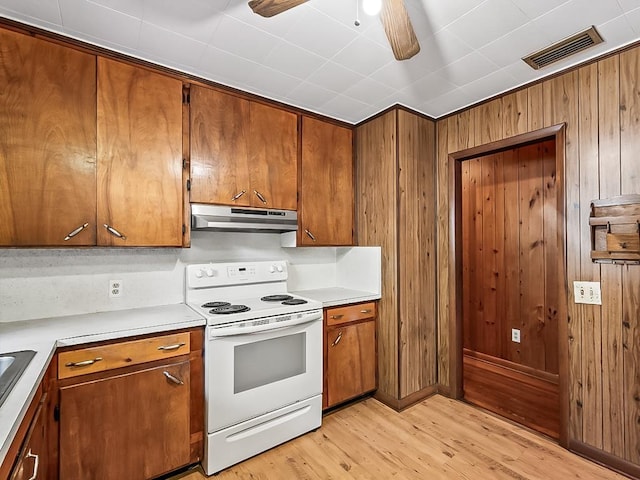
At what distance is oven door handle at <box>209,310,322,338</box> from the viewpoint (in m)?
1.90

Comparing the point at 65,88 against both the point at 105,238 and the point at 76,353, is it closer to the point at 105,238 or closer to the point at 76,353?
the point at 105,238

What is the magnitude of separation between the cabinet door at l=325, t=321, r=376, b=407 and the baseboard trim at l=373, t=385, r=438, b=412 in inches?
4.0

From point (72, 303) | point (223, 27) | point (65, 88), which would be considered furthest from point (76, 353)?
point (223, 27)

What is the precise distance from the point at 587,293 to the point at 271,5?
7.71ft

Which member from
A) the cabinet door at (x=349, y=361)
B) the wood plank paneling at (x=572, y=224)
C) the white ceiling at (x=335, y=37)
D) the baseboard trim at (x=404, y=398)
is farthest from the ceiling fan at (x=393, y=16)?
the baseboard trim at (x=404, y=398)

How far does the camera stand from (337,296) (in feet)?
8.93

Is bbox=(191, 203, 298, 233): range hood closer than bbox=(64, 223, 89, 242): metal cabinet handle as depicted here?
No

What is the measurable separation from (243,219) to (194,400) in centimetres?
119

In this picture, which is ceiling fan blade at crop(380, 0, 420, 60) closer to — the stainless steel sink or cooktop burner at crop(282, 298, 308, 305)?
cooktop burner at crop(282, 298, 308, 305)

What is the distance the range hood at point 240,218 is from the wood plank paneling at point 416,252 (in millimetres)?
925

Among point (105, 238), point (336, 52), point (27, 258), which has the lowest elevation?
point (27, 258)

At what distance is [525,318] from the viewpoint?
10.7 ft

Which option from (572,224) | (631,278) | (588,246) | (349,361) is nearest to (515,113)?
(572,224)

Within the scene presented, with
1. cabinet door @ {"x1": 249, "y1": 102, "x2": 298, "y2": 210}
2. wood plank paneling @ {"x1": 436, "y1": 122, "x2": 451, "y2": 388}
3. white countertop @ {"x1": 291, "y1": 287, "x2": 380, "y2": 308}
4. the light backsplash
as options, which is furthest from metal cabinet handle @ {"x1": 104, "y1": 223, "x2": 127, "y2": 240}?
wood plank paneling @ {"x1": 436, "y1": 122, "x2": 451, "y2": 388}
